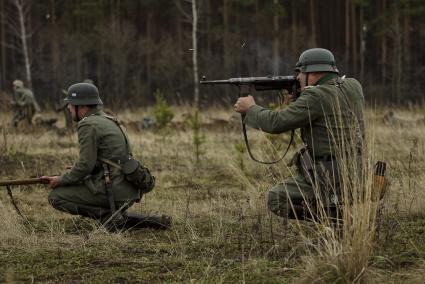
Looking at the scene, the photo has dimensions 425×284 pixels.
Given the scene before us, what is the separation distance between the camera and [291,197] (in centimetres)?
684

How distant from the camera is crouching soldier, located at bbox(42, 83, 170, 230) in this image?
780 cm

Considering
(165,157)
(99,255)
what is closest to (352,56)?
(165,157)

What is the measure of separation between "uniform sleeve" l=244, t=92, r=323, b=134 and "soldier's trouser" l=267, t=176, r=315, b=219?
45cm

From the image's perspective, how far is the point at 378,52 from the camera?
38781 mm

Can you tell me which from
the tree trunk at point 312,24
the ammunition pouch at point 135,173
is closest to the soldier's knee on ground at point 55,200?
the ammunition pouch at point 135,173

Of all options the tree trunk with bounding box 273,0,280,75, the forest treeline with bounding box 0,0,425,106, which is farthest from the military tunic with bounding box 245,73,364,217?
the tree trunk with bounding box 273,0,280,75

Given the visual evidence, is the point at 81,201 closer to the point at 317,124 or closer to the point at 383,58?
the point at 317,124

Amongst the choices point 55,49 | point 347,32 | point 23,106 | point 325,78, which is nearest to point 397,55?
point 347,32

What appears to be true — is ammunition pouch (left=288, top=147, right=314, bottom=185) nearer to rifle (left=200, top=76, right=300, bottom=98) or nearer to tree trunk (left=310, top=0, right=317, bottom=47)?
rifle (left=200, top=76, right=300, bottom=98)

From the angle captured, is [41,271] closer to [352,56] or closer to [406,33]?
[406,33]

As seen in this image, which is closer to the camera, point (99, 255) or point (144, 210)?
point (99, 255)

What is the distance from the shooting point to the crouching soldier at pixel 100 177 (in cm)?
780

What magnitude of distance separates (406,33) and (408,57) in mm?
1074

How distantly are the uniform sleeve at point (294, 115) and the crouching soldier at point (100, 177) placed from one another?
1.67 meters
